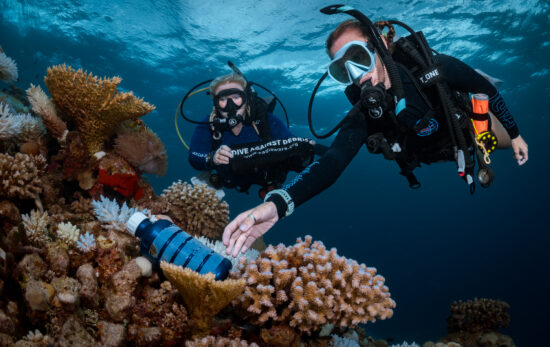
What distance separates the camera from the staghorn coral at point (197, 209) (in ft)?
14.5

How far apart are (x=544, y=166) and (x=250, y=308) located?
266ft

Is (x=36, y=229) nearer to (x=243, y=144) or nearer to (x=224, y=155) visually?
(x=224, y=155)

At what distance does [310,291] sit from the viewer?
2053 millimetres

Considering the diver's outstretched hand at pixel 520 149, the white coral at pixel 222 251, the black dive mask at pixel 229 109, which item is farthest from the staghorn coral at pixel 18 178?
the diver's outstretched hand at pixel 520 149

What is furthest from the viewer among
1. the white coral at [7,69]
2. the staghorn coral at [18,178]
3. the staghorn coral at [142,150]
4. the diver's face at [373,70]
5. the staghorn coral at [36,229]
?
the white coral at [7,69]

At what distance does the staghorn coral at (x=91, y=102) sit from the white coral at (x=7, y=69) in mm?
1246

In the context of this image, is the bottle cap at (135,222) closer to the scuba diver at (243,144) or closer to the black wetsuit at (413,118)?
the black wetsuit at (413,118)

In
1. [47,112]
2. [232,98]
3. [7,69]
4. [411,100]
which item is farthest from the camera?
[232,98]

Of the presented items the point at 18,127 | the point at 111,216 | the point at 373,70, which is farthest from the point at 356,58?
the point at 18,127

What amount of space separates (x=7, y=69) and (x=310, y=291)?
216 inches

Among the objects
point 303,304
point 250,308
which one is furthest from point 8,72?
point 303,304

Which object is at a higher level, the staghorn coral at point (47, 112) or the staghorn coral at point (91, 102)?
the staghorn coral at point (91, 102)

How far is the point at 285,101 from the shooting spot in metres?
26.7

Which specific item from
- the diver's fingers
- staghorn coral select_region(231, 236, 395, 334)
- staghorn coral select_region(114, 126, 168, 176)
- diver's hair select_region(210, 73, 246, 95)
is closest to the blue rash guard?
diver's hair select_region(210, 73, 246, 95)
